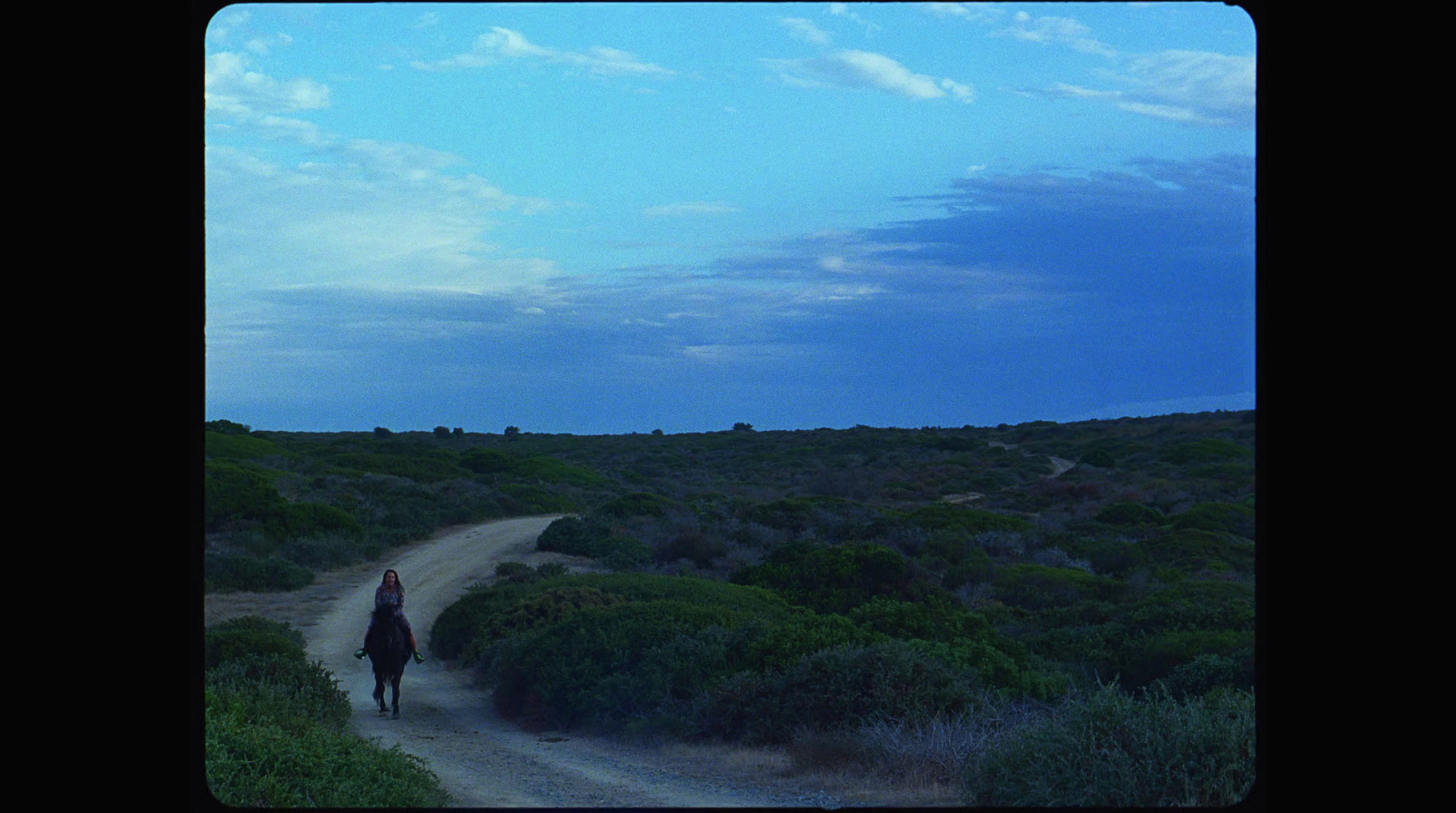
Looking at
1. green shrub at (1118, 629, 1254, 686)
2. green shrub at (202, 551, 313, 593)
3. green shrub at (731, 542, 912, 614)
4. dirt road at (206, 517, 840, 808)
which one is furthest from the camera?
green shrub at (202, 551, 313, 593)

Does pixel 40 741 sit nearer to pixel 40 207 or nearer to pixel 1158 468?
pixel 40 207

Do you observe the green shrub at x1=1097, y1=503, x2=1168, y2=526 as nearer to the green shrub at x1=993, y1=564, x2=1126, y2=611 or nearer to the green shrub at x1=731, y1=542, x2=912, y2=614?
the green shrub at x1=993, y1=564, x2=1126, y2=611

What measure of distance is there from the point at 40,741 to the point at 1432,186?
417 centimetres

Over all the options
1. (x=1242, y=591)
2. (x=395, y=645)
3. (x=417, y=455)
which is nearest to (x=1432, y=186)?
(x=395, y=645)

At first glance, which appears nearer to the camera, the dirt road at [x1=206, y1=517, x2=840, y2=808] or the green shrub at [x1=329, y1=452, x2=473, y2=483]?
the dirt road at [x1=206, y1=517, x2=840, y2=808]

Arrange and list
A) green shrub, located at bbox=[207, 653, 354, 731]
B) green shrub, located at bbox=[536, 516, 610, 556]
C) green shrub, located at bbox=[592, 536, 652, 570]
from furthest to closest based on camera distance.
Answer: green shrub, located at bbox=[536, 516, 610, 556], green shrub, located at bbox=[592, 536, 652, 570], green shrub, located at bbox=[207, 653, 354, 731]

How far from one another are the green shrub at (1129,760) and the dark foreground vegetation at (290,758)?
3608mm

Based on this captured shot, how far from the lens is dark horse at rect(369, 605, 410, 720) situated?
10.4 m

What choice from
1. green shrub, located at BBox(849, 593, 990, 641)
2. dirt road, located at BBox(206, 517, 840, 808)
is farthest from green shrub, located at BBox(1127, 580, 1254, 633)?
dirt road, located at BBox(206, 517, 840, 808)

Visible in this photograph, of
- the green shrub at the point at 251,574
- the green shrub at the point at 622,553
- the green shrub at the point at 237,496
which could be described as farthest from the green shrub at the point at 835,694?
the green shrub at the point at 237,496

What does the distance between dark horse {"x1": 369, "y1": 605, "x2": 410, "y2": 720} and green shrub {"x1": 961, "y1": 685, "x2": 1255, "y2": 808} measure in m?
6.26

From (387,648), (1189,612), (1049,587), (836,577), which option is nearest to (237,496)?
(836,577)

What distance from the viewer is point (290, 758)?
634 cm

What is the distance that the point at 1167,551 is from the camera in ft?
65.5
